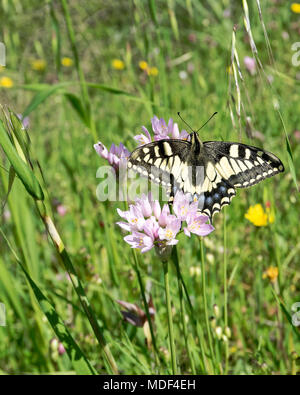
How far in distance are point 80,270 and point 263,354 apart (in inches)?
32.5

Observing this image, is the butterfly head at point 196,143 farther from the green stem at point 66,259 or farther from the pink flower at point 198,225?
the green stem at point 66,259

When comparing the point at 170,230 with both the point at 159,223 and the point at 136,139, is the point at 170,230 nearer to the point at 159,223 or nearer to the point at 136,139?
the point at 159,223

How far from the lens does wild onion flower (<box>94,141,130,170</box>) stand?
44.6 inches

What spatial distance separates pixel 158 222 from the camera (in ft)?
3.31

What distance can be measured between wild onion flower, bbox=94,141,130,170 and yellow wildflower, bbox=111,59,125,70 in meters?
3.64

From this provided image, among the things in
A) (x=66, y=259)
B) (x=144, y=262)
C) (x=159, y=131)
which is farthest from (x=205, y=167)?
(x=144, y=262)

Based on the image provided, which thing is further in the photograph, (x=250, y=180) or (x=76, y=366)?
(x=250, y=180)

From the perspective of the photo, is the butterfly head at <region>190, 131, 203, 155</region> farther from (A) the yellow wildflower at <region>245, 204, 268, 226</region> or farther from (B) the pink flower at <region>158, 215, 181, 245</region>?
(A) the yellow wildflower at <region>245, 204, 268, 226</region>

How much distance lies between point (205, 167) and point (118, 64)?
3565 millimetres

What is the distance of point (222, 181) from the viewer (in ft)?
4.40
